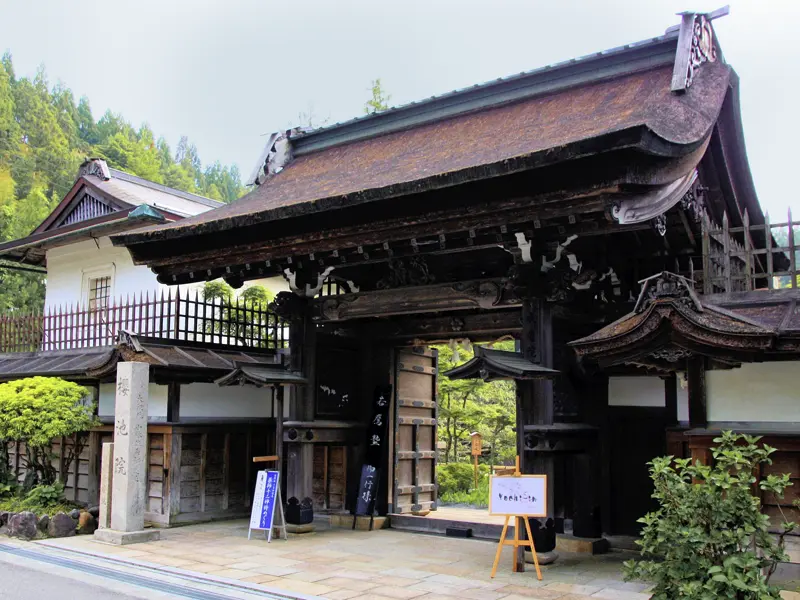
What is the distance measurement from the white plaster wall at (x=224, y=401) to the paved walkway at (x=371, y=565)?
2.27 metres

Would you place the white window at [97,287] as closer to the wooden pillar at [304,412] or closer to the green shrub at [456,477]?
the wooden pillar at [304,412]

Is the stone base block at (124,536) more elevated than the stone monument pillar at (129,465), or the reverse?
the stone monument pillar at (129,465)

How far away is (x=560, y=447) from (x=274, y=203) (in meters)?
6.05

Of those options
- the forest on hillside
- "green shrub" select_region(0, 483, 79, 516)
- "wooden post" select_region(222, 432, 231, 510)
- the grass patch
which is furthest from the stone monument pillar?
the forest on hillside

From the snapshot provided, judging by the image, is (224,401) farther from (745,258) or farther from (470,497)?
(745,258)

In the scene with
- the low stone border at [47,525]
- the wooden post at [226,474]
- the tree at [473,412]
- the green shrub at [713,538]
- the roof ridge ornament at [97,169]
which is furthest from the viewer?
the roof ridge ornament at [97,169]

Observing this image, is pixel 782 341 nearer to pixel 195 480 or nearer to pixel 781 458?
pixel 781 458

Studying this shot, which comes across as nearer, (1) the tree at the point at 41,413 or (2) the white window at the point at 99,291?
(1) the tree at the point at 41,413

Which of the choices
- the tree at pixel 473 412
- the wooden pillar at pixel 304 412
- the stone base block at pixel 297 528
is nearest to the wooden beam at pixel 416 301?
the wooden pillar at pixel 304 412

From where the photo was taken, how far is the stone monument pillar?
11.0 metres

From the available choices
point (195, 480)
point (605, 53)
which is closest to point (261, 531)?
point (195, 480)

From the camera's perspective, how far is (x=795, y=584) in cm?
700

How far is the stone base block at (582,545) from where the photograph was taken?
10.2m

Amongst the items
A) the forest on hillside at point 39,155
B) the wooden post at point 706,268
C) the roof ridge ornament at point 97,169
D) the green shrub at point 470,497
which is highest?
the forest on hillside at point 39,155
